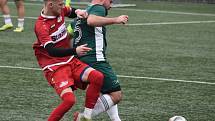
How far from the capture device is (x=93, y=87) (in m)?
5.66

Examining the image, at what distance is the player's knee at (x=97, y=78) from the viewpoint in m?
5.62

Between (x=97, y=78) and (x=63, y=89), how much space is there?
1.11ft

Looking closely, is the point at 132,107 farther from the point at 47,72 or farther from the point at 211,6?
the point at 211,6

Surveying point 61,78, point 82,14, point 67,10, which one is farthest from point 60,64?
point 67,10

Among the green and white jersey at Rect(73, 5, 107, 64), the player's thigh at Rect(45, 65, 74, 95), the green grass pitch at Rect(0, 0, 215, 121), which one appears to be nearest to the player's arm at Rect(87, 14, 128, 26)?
the green and white jersey at Rect(73, 5, 107, 64)

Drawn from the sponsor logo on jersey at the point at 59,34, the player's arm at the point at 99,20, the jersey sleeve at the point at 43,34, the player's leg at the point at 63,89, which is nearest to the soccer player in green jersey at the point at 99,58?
the player's arm at the point at 99,20

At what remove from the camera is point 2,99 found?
23.7 feet

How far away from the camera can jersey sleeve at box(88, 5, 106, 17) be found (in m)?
5.69

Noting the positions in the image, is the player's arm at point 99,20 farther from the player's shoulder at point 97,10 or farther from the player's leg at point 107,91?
the player's leg at point 107,91

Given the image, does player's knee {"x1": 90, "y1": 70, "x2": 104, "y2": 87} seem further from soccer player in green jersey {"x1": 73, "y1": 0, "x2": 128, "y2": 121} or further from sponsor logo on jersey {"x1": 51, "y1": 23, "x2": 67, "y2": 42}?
sponsor logo on jersey {"x1": 51, "y1": 23, "x2": 67, "y2": 42}

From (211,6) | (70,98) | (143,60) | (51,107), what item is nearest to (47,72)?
(70,98)

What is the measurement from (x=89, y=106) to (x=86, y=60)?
463mm

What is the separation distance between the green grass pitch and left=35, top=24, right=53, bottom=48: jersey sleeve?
44.0 inches

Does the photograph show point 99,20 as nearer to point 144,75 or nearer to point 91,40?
point 91,40
